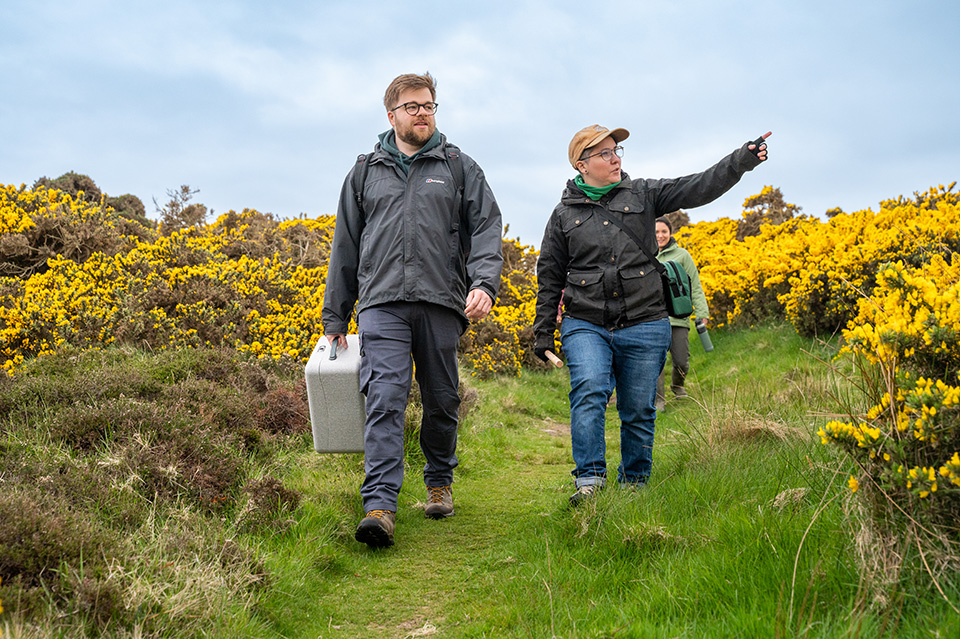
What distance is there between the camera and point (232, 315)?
8.09 m

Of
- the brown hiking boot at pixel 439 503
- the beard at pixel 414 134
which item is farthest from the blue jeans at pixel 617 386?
the beard at pixel 414 134

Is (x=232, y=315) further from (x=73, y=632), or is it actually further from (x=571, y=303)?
(x=73, y=632)

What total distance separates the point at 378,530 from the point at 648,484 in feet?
5.13

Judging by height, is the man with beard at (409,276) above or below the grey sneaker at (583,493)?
above

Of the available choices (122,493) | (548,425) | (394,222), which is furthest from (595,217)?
(548,425)

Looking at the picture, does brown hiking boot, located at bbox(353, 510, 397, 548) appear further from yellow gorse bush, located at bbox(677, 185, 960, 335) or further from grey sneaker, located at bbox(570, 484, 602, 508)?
yellow gorse bush, located at bbox(677, 185, 960, 335)

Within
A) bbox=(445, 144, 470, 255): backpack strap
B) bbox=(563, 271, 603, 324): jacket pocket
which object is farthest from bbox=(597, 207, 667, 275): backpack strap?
bbox=(445, 144, 470, 255): backpack strap

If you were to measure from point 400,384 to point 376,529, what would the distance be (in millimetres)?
802

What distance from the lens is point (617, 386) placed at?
Result: 4.59 m

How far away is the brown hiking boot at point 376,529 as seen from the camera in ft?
12.7

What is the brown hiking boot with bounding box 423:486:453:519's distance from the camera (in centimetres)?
459

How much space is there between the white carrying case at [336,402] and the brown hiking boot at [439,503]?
546mm

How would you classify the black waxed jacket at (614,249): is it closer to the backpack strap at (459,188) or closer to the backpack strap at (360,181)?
the backpack strap at (459,188)

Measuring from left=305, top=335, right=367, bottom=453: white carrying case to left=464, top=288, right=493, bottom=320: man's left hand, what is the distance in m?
0.75
